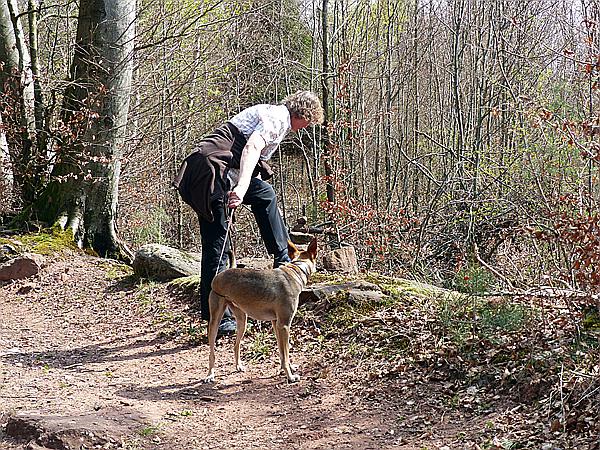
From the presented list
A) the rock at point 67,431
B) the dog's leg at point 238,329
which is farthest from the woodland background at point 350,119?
the rock at point 67,431

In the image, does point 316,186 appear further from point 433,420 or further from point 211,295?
point 433,420

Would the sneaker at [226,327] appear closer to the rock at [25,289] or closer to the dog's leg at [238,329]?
the dog's leg at [238,329]

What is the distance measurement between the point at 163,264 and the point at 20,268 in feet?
7.19

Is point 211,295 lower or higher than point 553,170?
lower

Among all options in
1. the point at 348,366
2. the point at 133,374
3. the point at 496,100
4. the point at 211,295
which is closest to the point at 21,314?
the point at 133,374

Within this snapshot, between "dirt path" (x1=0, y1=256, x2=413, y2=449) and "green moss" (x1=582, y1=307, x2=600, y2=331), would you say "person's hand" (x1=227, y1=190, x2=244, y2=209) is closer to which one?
"dirt path" (x1=0, y1=256, x2=413, y2=449)

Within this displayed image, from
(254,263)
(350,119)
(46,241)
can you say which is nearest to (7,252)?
(46,241)

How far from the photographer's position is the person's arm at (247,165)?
625 centimetres

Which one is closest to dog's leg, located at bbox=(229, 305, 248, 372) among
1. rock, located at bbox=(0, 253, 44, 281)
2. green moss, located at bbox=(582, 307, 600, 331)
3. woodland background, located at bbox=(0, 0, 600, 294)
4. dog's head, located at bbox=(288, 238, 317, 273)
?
dog's head, located at bbox=(288, 238, 317, 273)

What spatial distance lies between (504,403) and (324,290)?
9.52 feet

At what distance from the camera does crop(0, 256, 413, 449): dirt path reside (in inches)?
196

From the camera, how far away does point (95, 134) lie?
37.5 ft

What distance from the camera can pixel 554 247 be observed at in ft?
24.4

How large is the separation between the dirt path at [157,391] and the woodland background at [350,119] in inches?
76.7
